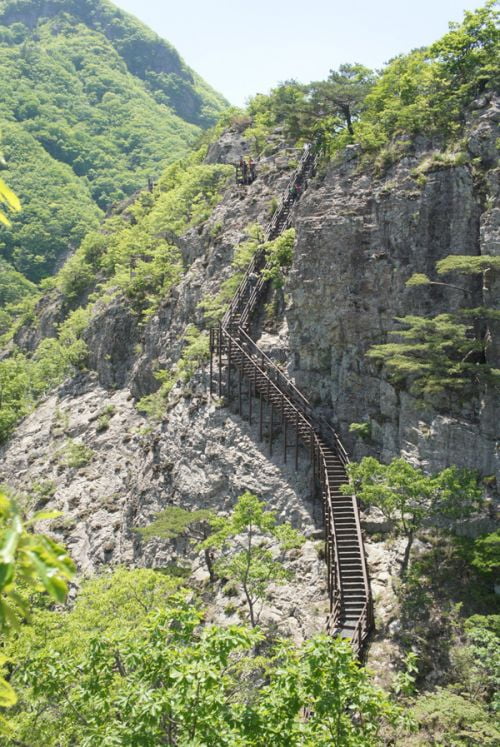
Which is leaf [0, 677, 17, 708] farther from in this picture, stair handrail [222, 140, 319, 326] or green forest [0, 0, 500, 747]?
stair handrail [222, 140, 319, 326]

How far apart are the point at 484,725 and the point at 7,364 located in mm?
46607

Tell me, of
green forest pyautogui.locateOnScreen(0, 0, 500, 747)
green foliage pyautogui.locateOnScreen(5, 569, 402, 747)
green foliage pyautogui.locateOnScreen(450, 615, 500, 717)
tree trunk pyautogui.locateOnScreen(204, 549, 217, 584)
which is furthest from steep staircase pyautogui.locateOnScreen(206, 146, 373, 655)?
green foliage pyautogui.locateOnScreen(5, 569, 402, 747)

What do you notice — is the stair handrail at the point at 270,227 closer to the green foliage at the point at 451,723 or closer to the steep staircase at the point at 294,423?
the steep staircase at the point at 294,423

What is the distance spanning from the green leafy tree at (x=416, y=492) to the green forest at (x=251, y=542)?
70 millimetres

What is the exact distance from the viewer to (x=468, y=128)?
27422 mm

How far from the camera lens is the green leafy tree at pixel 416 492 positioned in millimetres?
18938

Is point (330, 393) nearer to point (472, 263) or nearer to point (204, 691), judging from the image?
point (472, 263)

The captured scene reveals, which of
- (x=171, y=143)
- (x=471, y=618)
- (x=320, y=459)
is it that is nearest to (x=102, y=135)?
(x=171, y=143)

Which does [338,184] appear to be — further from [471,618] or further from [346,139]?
[471,618]

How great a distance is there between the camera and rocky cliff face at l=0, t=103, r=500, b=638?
886 inches

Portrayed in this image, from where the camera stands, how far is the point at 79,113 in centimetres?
12675

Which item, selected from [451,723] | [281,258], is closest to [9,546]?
[451,723]

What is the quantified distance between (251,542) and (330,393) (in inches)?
262

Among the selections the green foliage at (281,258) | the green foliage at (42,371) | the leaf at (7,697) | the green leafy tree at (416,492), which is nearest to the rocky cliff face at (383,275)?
the green foliage at (281,258)
